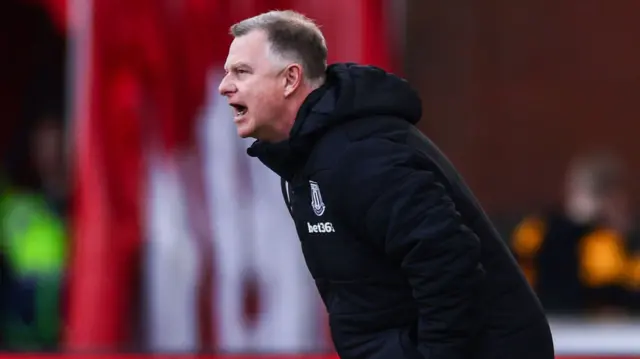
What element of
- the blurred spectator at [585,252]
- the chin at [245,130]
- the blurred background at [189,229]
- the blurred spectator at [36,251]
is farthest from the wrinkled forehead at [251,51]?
the blurred spectator at [36,251]

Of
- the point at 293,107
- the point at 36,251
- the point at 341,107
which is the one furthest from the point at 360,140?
the point at 36,251

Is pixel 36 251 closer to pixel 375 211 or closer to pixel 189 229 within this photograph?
pixel 189 229

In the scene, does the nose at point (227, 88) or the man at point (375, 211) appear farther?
the nose at point (227, 88)

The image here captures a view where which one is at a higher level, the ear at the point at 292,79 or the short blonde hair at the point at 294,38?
the short blonde hair at the point at 294,38

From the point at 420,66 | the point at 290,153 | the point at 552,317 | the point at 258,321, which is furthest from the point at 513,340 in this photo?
the point at 420,66

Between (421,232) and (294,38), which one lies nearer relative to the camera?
(421,232)

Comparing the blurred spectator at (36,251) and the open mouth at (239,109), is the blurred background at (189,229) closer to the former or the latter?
the blurred spectator at (36,251)

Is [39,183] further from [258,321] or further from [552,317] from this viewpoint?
[552,317]

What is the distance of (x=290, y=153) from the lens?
252cm

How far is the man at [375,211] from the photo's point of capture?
93.1 inches

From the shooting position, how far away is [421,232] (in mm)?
2338

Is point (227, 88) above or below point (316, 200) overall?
above

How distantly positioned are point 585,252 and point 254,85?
10.8 ft

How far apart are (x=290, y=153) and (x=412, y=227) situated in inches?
11.8
